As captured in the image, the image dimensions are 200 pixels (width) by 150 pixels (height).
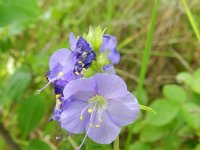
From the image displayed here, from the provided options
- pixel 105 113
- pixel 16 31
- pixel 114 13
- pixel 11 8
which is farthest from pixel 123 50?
pixel 105 113

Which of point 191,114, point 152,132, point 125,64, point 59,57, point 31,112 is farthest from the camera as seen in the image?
point 125,64

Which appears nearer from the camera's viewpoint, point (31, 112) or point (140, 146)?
point (140, 146)

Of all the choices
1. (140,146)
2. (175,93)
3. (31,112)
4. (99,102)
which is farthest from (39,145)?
(99,102)

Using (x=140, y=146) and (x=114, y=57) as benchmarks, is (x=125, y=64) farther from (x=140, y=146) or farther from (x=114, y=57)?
(x=114, y=57)

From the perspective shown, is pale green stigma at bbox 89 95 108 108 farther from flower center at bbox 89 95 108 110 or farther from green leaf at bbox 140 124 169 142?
green leaf at bbox 140 124 169 142

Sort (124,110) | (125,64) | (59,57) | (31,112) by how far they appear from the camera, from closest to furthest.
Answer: (124,110) < (59,57) < (31,112) < (125,64)

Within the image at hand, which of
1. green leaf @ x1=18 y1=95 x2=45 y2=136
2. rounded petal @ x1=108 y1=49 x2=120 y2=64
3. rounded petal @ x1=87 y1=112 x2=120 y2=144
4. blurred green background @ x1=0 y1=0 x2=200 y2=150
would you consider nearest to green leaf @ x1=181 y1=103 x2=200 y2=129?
blurred green background @ x1=0 y1=0 x2=200 y2=150

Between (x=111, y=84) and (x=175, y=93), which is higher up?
(x=111, y=84)

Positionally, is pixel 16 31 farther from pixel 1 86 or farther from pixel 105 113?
pixel 105 113
